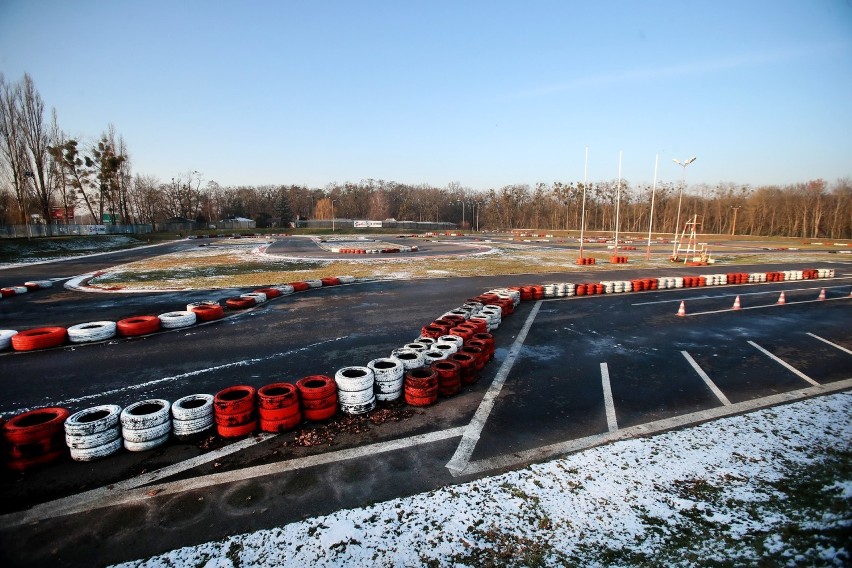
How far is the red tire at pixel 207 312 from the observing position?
11797mm

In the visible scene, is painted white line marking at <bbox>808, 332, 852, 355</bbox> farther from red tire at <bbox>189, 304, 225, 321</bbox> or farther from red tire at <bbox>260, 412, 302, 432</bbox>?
red tire at <bbox>189, 304, 225, 321</bbox>

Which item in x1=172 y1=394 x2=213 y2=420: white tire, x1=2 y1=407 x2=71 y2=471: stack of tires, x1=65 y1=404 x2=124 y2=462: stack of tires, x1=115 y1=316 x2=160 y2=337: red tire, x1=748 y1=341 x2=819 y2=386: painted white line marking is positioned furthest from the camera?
x1=115 y1=316 x2=160 y2=337: red tire

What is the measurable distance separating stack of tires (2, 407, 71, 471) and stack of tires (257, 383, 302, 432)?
7.78ft

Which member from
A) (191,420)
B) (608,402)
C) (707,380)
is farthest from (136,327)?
(707,380)

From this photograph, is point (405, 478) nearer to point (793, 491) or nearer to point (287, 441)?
point (287, 441)

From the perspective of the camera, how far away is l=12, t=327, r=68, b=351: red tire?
30.3 ft

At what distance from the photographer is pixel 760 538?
12.2ft

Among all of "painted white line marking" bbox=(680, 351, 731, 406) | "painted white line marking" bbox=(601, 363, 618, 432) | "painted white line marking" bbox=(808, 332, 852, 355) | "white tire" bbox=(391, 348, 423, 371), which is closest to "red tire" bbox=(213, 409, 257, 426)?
"white tire" bbox=(391, 348, 423, 371)

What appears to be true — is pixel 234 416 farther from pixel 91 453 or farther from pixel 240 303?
pixel 240 303

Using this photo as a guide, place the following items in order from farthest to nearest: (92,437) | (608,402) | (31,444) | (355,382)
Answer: (608,402)
(355,382)
(92,437)
(31,444)

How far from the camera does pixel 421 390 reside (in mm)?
6398

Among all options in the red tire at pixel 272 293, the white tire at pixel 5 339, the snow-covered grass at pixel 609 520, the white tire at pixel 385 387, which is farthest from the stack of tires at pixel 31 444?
the red tire at pixel 272 293

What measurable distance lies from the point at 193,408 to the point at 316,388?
162 cm

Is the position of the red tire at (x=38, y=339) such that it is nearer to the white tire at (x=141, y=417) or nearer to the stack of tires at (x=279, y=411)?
the white tire at (x=141, y=417)
